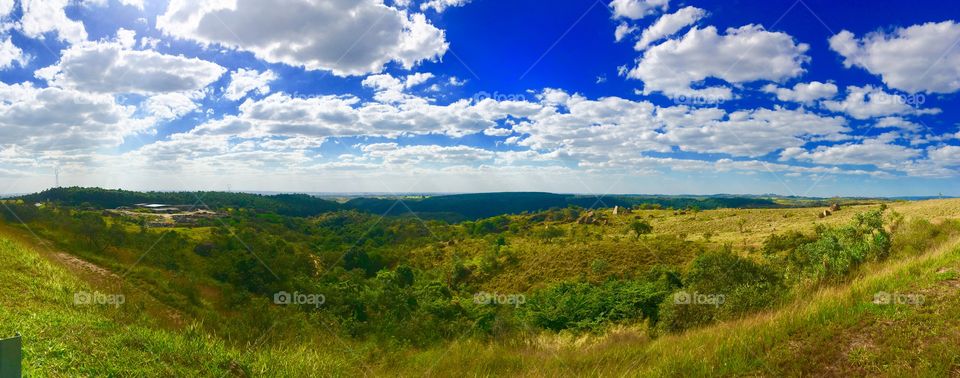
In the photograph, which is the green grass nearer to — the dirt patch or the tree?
the dirt patch

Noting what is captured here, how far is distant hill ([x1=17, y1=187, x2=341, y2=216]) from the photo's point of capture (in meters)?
48.1

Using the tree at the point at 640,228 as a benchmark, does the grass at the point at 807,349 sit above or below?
above

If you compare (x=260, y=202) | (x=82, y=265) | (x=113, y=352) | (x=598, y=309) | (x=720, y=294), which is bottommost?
(x=598, y=309)

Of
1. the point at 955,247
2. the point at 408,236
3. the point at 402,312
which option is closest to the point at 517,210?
the point at 408,236

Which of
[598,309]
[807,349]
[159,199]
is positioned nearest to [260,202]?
[159,199]

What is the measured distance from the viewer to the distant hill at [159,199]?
158ft

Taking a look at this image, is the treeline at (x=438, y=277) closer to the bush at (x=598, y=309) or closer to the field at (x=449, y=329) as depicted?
the bush at (x=598, y=309)

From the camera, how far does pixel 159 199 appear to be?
197 feet

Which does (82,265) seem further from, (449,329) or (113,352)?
(449,329)

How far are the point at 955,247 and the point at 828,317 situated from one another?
6212 millimetres

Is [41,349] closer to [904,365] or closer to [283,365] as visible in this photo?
[283,365]

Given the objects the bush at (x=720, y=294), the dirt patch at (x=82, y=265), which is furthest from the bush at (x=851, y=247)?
the dirt patch at (x=82, y=265)

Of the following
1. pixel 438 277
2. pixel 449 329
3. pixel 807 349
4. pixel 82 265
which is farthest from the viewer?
pixel 438 277

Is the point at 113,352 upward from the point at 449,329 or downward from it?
upward
